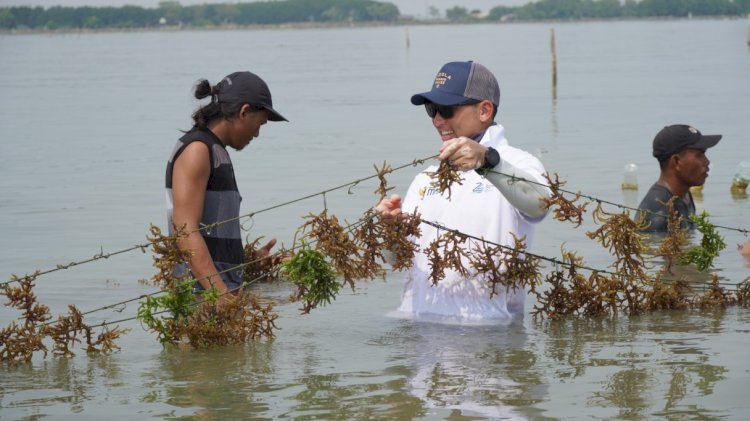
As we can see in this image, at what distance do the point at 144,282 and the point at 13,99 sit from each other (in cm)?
4095

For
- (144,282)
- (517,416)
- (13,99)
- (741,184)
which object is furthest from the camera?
(13,99)

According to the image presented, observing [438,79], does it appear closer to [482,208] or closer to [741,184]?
[482,208]

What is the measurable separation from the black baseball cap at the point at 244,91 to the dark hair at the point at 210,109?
3 cm

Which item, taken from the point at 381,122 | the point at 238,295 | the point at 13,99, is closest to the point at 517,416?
the point at 238,295

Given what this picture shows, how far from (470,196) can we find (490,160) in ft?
2.37

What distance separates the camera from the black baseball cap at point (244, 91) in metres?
7.62

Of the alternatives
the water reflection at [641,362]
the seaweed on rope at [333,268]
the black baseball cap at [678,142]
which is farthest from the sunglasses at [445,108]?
the black baseball cap at [678,142]

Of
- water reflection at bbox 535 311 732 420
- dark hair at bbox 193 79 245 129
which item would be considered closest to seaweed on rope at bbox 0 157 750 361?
water reflection at bbox 535 311 732 420

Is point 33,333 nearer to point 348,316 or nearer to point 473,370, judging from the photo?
point 348,316

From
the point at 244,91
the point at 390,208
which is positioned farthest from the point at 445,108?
the point at 244,91

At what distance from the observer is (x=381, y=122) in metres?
36.6

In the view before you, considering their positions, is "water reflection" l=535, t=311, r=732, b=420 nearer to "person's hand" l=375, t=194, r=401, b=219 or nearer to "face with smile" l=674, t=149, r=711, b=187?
"person's hand" l=375, t=194, r=401, b=219

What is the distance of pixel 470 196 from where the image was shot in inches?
306

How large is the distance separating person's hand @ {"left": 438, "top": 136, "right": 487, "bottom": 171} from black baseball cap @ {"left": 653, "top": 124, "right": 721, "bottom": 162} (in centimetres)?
534
